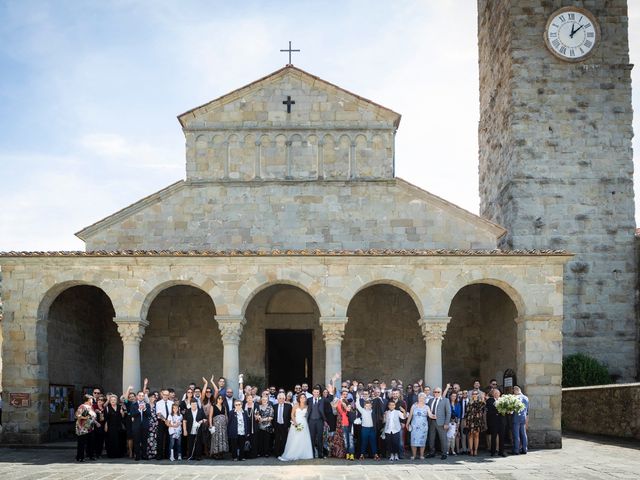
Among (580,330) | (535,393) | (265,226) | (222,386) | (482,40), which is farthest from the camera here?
(482,40)

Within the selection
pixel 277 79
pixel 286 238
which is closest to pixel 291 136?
pixel 277 79

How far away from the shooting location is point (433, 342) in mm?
17781

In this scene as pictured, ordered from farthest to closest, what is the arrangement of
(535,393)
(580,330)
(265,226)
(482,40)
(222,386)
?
(482,40)
(580,330)
(265,226)
(535,393)
(222,386)

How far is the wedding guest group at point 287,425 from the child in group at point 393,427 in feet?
0.07

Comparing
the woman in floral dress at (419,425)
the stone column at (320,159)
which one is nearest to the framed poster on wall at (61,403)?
the stone column at (320,159)

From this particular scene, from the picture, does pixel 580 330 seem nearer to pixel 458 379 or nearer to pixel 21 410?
pixel 458 379

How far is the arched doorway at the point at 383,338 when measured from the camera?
21.2m

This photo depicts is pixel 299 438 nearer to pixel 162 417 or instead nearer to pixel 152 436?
pixel 162 417

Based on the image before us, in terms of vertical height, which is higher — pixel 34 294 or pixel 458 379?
pixel 34 294

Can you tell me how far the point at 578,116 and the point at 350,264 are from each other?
10989 millimetres

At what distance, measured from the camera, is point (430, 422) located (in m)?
15.8

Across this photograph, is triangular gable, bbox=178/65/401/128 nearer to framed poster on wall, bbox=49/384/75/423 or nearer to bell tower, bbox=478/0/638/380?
bell tower, bbox=478/0/638/380

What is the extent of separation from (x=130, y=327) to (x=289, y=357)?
541cm

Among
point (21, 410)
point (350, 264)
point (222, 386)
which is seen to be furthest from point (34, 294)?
point (350, 264)
